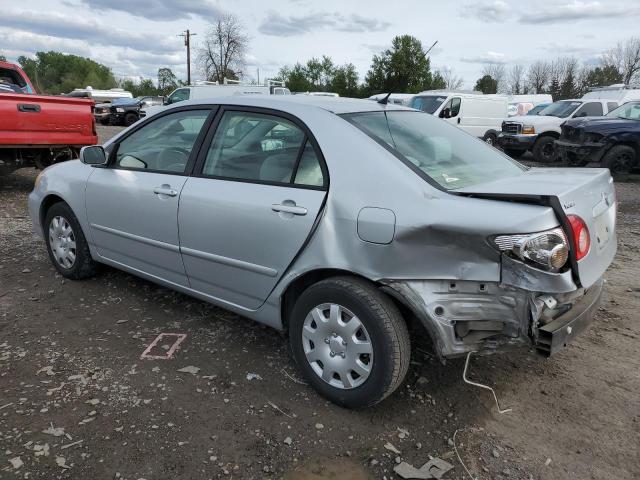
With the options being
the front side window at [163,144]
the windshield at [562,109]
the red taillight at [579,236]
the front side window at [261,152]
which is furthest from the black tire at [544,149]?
the red taillight at [579,236]

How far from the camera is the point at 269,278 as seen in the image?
2.93 metres

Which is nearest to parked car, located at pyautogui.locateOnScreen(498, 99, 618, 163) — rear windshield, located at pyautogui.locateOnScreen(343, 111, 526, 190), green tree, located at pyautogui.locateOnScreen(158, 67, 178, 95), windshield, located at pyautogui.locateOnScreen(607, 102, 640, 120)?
windshield, located at pyautogui.locateOnScreen(607, 102, 640, 120)

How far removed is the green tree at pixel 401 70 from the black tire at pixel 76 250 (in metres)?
53.0

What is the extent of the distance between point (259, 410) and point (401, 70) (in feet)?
190

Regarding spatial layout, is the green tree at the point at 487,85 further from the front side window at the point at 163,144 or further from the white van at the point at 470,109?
the front side window at the point at 163,144

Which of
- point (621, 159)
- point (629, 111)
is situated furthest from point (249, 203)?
point (629, 111)

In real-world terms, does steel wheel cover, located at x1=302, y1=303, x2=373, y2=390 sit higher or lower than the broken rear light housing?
lower

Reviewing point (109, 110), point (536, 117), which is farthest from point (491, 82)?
point (536, 117)

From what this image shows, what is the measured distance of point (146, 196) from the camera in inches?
140

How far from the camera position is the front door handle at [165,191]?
3359mm

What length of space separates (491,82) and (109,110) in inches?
2016

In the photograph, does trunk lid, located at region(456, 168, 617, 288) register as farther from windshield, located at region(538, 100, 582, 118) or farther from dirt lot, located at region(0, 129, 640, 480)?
windshield, located at region(538, 100, 582, 118)

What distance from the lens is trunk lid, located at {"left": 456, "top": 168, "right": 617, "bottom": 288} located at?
229 centimetres

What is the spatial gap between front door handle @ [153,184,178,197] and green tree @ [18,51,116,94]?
89.1m
